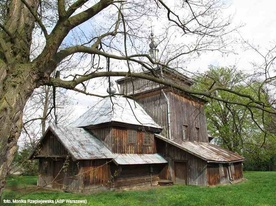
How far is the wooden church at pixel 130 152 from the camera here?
1706cm

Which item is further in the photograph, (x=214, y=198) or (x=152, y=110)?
(x=152, y=110)

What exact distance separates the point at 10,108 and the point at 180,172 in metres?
18.9

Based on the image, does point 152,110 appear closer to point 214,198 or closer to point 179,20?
point 214,198

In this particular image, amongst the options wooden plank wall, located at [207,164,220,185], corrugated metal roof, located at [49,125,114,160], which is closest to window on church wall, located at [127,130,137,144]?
corrugated metal roof, located at [49,125,114,160]

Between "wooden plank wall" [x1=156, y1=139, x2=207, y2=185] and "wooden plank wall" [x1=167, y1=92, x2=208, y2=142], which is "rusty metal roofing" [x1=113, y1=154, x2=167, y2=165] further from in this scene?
"wooden plank wall" [x1=167, y1=92, x2=208, y2=142]

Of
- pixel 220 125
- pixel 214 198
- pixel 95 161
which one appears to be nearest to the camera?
pixel 214 198

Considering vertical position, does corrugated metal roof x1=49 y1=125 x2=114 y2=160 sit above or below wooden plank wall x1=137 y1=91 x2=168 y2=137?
below

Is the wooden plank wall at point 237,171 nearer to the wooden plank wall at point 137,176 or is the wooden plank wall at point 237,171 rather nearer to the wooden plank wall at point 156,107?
the wooden plank wall at point 137,176

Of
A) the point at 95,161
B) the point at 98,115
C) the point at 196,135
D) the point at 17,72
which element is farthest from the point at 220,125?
the point at 17,72

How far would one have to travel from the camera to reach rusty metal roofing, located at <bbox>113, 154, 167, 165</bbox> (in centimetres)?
1764

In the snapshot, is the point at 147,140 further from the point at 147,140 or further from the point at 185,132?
the point at 185,132

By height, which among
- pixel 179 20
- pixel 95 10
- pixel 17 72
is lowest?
pixel 17 72

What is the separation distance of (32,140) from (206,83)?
11.5 ft

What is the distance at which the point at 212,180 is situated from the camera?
1975 cm
